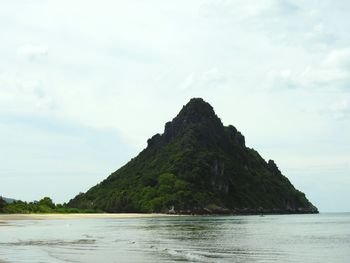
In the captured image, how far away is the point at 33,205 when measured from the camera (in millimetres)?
155250

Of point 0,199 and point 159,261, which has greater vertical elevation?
point 0,199

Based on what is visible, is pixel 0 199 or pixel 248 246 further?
pixel 0 199

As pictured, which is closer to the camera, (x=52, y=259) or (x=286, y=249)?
(x=52, y=259)

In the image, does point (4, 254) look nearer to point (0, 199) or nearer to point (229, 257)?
point (229, 257)

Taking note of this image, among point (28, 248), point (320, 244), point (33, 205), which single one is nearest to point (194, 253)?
point (28, 248)

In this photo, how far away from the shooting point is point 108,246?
44000mm

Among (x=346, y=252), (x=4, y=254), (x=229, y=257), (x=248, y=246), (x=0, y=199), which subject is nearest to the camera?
(x=4, y=254)

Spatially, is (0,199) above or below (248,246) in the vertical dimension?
above

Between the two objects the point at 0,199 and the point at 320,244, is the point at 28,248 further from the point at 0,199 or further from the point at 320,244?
the point at 0,199

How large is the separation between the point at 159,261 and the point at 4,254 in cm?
A: 1027

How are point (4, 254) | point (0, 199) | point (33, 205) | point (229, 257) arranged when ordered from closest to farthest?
point (4, 254)
point (229, 257)
point (0, 199)
point (33, 205)

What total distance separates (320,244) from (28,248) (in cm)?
2756

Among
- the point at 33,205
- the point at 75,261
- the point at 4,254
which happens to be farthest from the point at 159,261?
the point at 33,205

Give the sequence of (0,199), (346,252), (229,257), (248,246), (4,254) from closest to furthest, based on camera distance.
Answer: (4,254) → (229,257) → (346,252) → (248,246) → (0,199)
